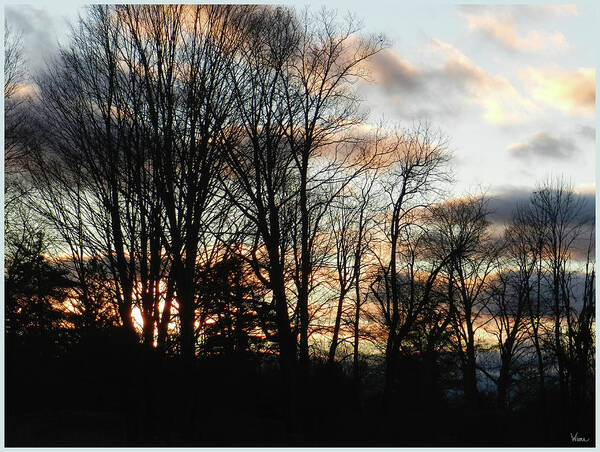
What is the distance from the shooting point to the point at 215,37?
1415cm

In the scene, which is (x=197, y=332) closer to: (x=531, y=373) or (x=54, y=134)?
(x=54, y=134)

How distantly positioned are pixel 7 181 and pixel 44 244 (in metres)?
6.91

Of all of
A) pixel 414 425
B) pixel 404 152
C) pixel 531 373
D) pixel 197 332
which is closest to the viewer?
pixel 197 332

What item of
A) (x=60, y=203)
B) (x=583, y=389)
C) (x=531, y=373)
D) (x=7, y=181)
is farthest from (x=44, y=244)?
(x=531, y=373)

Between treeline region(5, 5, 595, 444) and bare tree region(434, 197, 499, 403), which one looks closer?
treeline region(5, 5, 595, 444)

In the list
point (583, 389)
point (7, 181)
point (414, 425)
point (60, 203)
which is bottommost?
point (414, 425)

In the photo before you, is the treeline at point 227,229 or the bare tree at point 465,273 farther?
the bare tree at point 465,273

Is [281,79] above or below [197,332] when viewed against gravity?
above

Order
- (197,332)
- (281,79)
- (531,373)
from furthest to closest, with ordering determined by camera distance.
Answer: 1. (531,373)
2. (197,332)
3. (281,79)

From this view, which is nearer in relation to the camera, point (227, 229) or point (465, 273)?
point (227, 229)

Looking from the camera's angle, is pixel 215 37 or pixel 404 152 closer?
pixel 215 37
